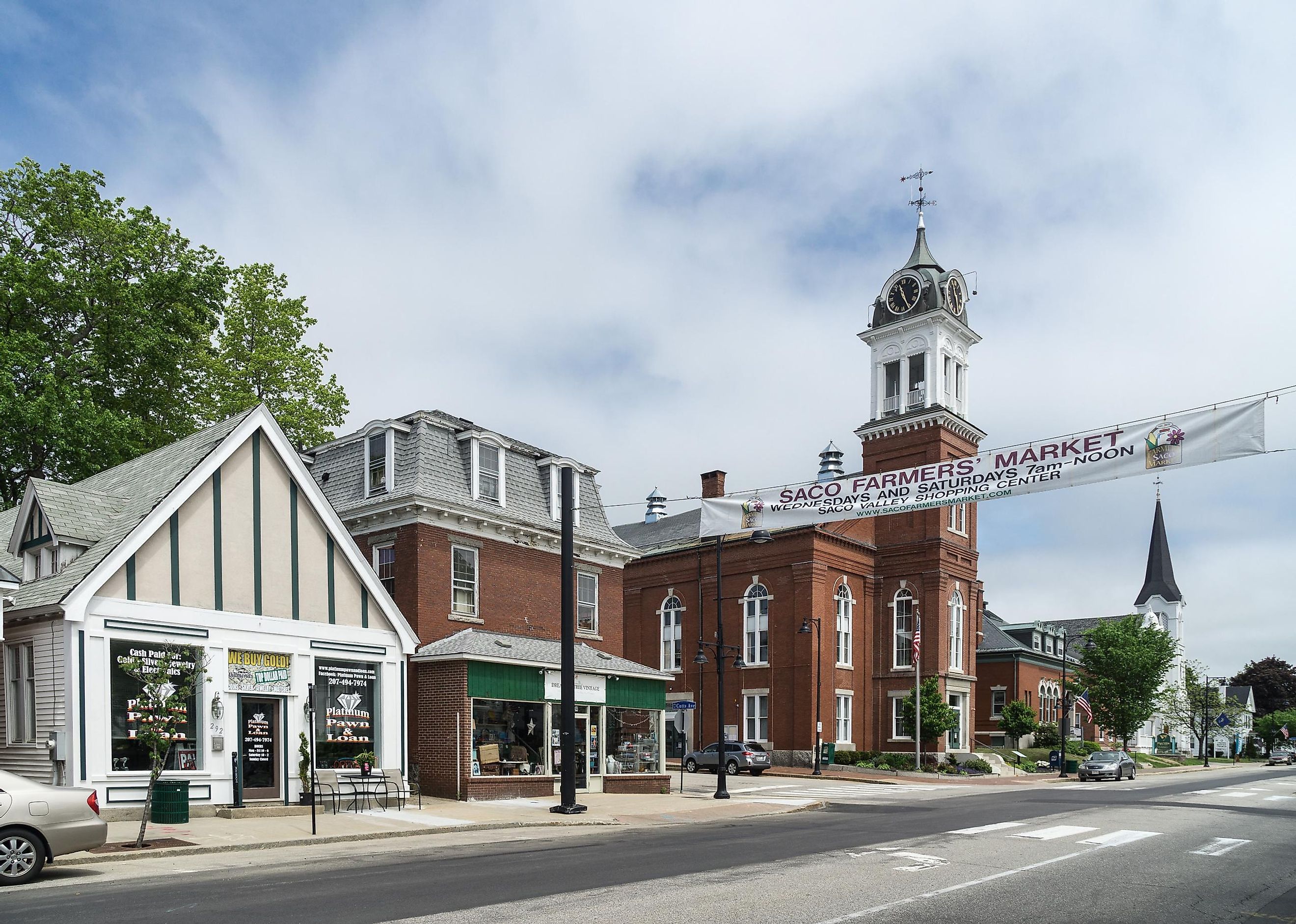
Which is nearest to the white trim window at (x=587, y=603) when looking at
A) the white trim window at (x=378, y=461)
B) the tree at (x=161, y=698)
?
the white trim window at (x=378, y=461)

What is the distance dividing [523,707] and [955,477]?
1349 centimetres

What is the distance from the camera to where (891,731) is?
52.8m

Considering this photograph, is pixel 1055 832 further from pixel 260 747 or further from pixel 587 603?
pixel 587 603

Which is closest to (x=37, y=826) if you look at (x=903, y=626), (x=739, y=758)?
(x=739, y=758)

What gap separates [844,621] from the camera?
53031mm

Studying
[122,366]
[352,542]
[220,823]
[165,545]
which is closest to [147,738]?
[220,823]

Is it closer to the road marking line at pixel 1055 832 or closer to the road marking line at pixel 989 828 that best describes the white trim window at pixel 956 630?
the road marking line at pixel 989 828

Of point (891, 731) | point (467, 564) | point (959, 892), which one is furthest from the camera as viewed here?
point (891, 731)

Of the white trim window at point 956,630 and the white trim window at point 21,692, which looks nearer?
the white trim window at point 21,692

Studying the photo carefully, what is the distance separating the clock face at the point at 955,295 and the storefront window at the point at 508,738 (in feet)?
118

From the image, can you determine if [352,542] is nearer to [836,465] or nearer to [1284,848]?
[1284,848]

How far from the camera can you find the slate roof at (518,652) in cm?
2738

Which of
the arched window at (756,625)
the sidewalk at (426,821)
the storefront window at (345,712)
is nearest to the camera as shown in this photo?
the sidewalk at (426,821)

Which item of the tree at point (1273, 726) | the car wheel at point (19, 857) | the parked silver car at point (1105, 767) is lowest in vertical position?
the tree at point (1273, 726)
